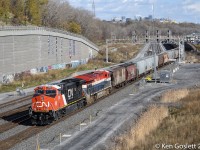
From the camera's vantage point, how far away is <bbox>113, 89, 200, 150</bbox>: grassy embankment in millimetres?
20423

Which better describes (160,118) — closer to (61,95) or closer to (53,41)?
(61,95)

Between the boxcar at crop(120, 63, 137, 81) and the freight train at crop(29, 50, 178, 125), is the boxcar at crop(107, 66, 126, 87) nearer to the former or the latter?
the freight train at crop(29, 50, 178, 125)

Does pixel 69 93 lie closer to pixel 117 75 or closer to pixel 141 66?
pixel 117 75

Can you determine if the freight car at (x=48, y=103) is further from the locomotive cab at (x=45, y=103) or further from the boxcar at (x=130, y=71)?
the boxcar at (x=130, y=71)

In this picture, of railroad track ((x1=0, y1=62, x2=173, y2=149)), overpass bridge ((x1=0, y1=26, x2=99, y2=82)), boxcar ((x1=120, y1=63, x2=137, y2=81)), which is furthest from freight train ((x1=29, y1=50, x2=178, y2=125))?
overpass bridge ((x1=0, y1=26, x2=99, y2=82))

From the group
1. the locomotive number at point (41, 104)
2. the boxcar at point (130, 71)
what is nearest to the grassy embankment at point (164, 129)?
the locomotive number at point (41, 104)

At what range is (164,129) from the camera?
24.3 m

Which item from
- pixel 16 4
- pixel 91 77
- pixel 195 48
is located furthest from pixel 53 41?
pixel 195 48

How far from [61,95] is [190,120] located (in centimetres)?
1043

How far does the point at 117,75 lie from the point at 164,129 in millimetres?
25641

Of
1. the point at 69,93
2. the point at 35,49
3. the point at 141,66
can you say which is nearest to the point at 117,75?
the point at 141,66

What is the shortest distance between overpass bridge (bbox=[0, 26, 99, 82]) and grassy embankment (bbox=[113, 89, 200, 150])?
103ft

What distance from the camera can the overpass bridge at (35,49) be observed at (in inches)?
2280

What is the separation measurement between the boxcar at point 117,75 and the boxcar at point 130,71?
77.3 inches
